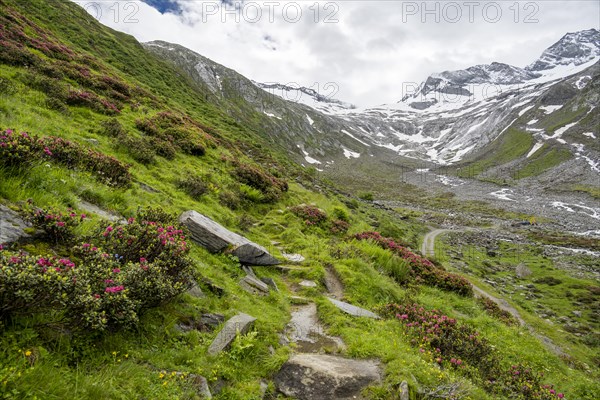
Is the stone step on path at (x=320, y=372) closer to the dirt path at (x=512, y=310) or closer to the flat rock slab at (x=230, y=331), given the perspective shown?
the flat rock slab at (x=230, y=331)

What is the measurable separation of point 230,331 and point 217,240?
13.6 ft

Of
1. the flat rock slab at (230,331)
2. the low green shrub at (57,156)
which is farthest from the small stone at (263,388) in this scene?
the low green shrub at (57,156)

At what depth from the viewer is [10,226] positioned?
545cm

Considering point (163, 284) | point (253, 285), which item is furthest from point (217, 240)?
point (163, 284)

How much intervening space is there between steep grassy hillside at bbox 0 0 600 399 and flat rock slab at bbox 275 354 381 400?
290 mm

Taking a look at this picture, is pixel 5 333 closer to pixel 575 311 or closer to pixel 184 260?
pixel 184 260

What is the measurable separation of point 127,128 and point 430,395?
19.2 meters

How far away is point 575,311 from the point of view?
2316 cm

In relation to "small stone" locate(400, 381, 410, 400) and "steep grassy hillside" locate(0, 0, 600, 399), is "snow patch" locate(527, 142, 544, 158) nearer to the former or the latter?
"steep grassy hillside" locate(0, 0, 600, 399)

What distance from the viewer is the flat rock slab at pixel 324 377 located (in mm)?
6078

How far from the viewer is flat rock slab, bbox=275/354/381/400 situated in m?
6.08

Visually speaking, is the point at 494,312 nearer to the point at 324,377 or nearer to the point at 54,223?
the point at 324,377

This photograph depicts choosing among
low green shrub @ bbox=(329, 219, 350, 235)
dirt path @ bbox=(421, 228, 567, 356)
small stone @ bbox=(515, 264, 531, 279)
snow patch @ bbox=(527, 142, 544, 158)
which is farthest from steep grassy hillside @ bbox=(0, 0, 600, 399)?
snow patch @ bbox=(527, 142, 544, 158)

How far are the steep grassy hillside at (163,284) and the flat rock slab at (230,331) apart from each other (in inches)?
8.3
